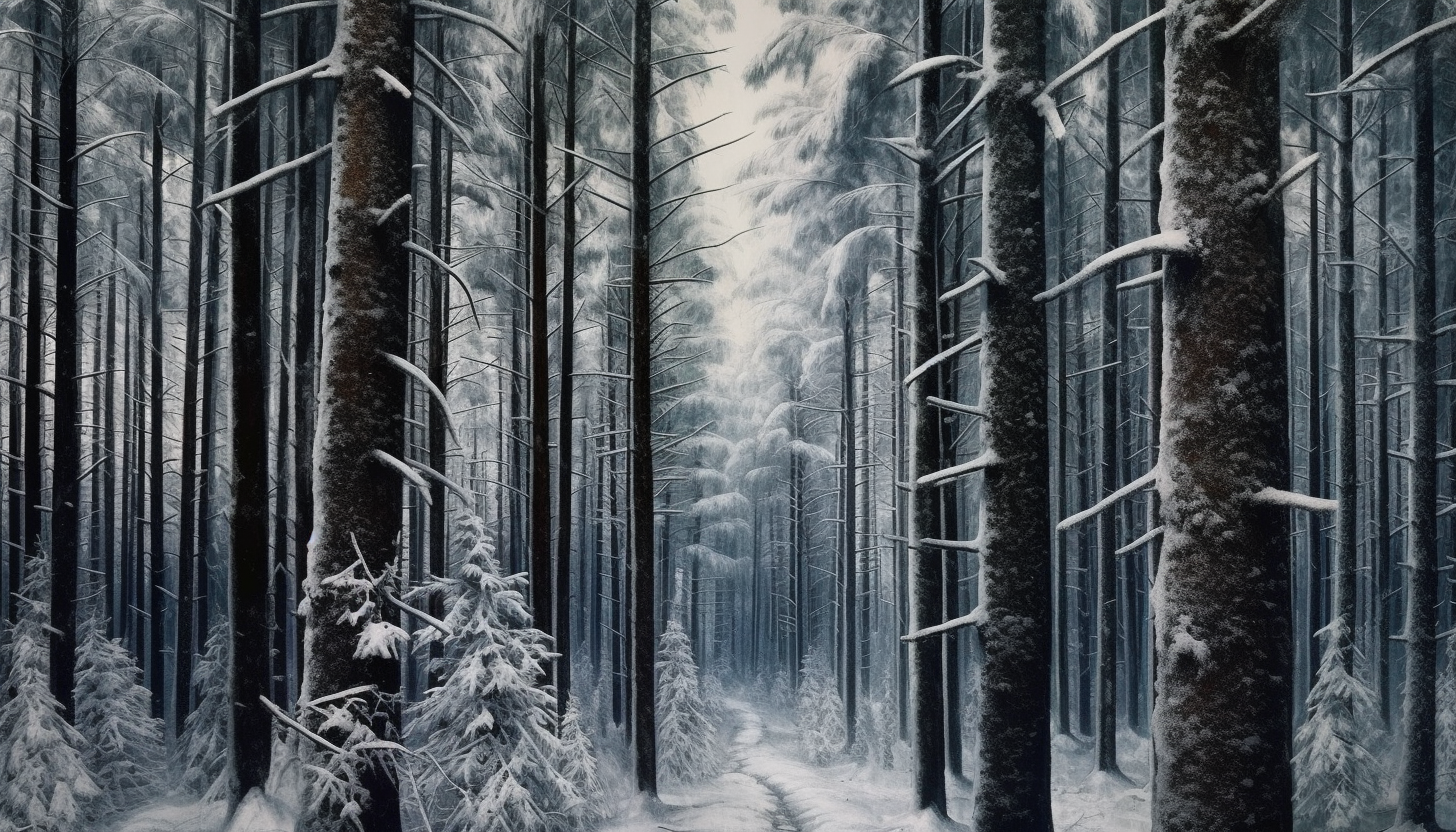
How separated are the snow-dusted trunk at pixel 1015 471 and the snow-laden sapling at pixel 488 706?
374cm

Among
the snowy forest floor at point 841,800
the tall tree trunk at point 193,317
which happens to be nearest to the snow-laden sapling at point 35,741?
the tall tree trunk at point 193,317

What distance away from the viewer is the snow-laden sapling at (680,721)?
14.8m

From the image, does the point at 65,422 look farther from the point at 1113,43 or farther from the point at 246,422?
the point at 1113,43

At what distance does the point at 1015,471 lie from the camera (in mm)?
5480

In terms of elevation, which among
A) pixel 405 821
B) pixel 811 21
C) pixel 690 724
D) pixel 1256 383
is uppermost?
pixel 811 21

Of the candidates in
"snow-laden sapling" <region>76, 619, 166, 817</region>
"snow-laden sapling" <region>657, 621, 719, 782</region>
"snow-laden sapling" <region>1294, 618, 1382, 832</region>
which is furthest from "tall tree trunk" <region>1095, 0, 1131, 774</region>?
"snow-laden sapling" <region>76, 619, 166, 817</region>

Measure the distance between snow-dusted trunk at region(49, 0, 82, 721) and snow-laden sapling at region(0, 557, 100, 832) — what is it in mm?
256

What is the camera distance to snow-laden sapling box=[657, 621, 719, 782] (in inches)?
584

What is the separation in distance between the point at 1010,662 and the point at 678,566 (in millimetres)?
24579

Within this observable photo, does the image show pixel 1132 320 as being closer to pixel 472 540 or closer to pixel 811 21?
pixel 811 21

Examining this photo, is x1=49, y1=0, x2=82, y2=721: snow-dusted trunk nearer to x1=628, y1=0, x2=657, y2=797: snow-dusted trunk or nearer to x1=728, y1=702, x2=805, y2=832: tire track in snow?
x1=628, y1=0, x2=657, y2=797: snow-dusted trunk

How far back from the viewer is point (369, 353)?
4465 mm

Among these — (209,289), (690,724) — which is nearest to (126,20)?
(209,289)

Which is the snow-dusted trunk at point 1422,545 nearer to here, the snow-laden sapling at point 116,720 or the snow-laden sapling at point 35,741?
the snow-laden sapling at point 35,741
